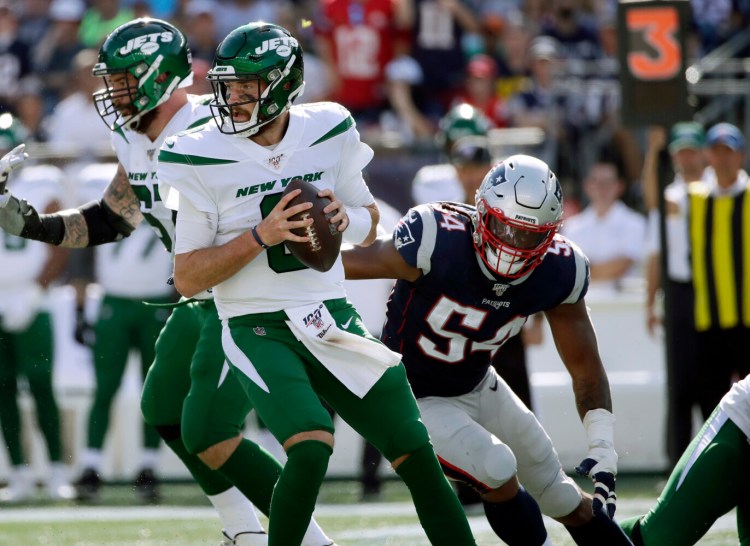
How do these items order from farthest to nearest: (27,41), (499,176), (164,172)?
(27,41) → (499,176) → (164,172)

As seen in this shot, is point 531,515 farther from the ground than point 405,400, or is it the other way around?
point 405,400

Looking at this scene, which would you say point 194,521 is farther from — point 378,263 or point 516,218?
point 516,218

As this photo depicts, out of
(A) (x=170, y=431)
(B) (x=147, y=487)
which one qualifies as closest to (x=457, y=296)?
(A) (x=170, y=431)

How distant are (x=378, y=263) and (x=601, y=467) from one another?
0.98m

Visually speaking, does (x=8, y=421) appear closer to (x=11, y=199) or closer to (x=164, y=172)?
(x=11, y=199)

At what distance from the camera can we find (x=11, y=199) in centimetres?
481

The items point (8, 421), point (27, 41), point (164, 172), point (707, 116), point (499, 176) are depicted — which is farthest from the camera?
point (27, 41)

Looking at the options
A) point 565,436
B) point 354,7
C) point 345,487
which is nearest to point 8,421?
point 345,487

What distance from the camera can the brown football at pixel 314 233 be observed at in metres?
4.20

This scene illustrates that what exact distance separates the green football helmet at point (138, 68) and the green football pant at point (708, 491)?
227 centimetres

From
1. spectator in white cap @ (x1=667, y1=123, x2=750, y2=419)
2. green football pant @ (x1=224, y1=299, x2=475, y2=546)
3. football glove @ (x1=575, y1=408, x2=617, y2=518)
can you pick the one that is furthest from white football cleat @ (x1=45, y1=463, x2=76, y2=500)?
football glove @ (x1=575, y1=408, x2=617, y2=518)

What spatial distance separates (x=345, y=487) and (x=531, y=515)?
3.69 meters

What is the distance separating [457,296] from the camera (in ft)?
15.1

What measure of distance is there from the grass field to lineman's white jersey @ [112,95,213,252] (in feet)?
5.05
